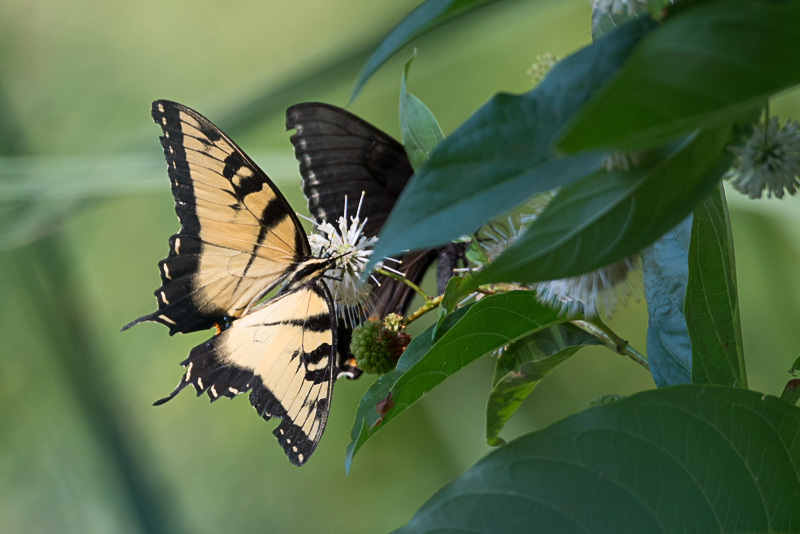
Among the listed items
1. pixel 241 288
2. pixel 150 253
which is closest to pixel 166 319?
pixel 241 288

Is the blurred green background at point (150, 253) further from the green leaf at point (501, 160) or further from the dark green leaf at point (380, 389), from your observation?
the green leaf at point (501, 160)

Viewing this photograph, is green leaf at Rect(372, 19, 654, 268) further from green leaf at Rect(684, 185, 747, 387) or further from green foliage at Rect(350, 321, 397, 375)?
green foliage at Rect(350, 321, 397, 375)

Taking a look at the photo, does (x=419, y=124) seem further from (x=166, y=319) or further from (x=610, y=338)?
(x=166, y=319)

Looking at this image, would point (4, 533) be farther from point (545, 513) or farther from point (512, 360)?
point (545, 513)

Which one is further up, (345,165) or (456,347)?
(345,165)

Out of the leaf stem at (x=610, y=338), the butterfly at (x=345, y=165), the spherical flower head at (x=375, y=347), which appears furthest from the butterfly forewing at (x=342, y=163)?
the leaf stem at (x=610, y=338)

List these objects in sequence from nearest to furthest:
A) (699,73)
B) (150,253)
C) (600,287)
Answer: (699,73) < (600,287) < (150,253)
